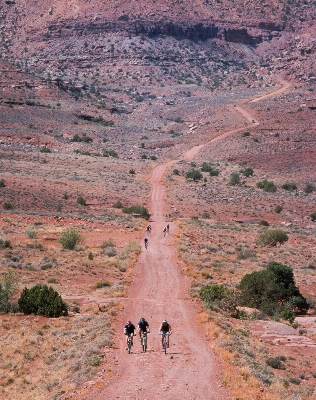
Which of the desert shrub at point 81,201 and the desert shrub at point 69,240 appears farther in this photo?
the desert shrub at point 81,201

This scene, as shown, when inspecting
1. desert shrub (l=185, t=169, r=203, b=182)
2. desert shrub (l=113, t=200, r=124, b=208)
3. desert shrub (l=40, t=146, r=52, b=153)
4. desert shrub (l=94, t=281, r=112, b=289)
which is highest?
desert shrub (l=40, t=146, r=52, b=153)

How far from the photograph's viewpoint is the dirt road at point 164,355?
14.1 metres

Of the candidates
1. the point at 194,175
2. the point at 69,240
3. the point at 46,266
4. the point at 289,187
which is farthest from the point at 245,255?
the point at 194,175

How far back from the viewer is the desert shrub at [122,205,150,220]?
4772 centimetres

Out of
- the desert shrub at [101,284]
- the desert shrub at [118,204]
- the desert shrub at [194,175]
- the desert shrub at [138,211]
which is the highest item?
the desert shrub at [194,175]

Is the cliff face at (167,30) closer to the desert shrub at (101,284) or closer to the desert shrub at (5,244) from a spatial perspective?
the desert shrub at (5,244)

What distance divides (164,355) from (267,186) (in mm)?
49920

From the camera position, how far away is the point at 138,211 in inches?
1900

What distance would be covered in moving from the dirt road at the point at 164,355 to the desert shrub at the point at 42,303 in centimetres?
224

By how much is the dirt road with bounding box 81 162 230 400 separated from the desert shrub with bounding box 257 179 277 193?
3664 cm

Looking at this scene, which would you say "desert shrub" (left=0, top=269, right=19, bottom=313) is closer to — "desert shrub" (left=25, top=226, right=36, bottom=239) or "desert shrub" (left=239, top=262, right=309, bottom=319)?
"desert shrub" (left=239, top=262, right=309, bottom=319)

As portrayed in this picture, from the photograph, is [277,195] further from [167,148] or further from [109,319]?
[109,319]

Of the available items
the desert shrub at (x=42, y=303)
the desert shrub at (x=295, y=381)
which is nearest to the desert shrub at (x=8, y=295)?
the desert shrub at (x=42, y=303)

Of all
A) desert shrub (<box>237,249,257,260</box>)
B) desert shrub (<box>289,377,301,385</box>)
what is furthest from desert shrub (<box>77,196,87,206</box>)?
desert shrub (<box>289,377,301,385</box>)
